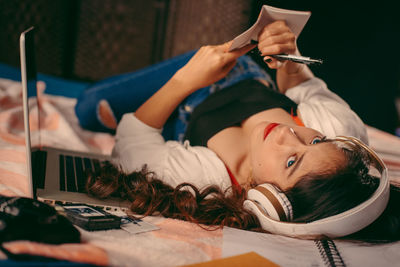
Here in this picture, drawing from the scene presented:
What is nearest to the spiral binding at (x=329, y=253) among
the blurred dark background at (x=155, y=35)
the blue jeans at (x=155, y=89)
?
the blue jeans at (x=155, y=89)

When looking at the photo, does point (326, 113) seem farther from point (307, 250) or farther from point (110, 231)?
point (110, 231)

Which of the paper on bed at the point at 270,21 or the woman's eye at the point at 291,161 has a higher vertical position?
the paper on bed at the point at 270,21

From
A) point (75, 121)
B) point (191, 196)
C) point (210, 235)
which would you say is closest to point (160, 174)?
point (191, 196)

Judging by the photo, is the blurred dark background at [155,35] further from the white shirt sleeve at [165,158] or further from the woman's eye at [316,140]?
the woman's eye at [316,140]

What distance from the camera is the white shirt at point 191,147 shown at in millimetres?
750

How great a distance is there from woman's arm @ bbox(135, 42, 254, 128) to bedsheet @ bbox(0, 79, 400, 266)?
0.27 metres

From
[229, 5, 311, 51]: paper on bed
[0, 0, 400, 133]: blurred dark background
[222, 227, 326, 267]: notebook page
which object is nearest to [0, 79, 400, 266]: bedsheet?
[222, 227, 326, 267]: notebook page

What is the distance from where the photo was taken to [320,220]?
548 millimetres

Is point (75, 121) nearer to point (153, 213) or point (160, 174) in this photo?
point (160, 174)

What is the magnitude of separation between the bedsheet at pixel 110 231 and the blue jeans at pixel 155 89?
115 millimetres

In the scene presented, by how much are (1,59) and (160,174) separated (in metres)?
1.70

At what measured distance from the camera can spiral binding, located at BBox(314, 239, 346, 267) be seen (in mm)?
498

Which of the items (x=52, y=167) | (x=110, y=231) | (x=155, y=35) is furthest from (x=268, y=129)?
(x=155, y=35)

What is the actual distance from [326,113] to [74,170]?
62 cm
